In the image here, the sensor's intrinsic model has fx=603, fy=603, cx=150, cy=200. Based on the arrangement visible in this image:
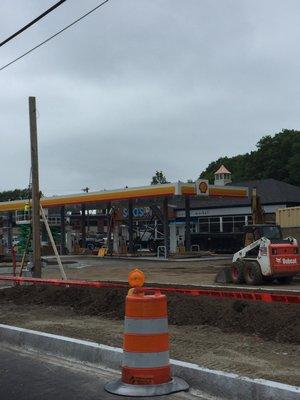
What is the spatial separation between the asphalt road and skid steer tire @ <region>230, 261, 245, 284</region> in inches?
512

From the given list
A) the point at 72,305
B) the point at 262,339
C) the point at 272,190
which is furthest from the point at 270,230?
the point at 272,190

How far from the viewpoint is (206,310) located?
10.6m

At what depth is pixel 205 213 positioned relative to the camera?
178 ft

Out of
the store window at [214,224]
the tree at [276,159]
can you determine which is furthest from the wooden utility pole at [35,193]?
the tree at [276,159]

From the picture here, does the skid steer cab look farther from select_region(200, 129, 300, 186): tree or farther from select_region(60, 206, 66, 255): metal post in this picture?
select_region(200, 129, 300, 186): tree

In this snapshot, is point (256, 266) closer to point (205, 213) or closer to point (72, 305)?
point (72, 305)

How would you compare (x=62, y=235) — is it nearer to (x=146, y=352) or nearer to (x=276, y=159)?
(x=146, y=352)

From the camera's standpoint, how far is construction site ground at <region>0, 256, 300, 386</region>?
24.7 ft

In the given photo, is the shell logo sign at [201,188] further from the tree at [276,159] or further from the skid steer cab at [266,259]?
the tree at [276,159]

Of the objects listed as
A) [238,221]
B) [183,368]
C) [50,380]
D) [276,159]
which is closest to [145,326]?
[183,368]

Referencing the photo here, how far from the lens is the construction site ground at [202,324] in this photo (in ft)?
24.7

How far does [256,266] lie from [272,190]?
3296 centimetres

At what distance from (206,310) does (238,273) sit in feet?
35.4


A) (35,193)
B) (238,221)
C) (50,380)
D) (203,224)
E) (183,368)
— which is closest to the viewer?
(183,368)
